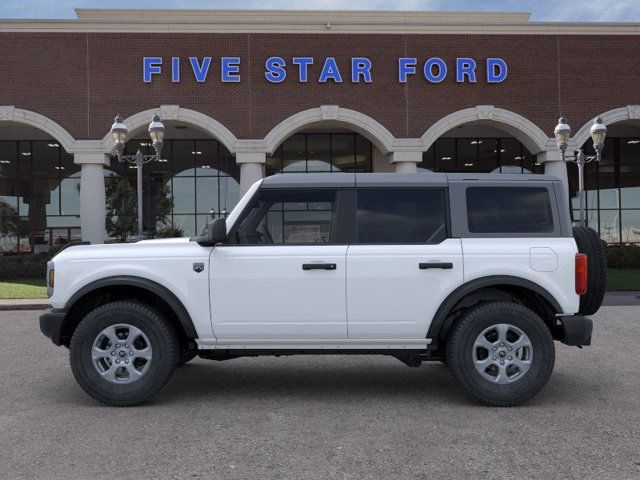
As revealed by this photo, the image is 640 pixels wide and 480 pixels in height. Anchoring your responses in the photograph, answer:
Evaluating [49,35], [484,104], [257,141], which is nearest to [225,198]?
[257,141]

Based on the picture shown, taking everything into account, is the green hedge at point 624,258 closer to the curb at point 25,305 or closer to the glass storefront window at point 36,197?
the curb at point 25,305

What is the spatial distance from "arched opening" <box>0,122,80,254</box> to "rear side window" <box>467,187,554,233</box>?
27269mm

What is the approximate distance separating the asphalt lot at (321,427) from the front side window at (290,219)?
152cm

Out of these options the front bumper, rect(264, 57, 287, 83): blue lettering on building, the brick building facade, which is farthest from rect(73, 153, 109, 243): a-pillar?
the front bumper

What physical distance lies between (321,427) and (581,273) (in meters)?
2.69

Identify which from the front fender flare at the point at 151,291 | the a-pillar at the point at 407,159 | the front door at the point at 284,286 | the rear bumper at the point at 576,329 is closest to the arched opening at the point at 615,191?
the a-pillar at the point at 407,159

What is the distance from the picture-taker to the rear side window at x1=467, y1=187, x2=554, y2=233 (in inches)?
220

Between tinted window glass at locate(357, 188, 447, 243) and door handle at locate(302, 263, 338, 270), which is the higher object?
tinted window glass at locate(357, 188, 447, 243)

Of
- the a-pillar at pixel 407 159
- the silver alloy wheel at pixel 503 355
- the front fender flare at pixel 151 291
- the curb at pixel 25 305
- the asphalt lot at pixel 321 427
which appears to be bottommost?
the asphalt lot at pixel 321 427

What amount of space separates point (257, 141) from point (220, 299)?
17630 millimetres

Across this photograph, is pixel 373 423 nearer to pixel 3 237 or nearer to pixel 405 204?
pixel 405 204

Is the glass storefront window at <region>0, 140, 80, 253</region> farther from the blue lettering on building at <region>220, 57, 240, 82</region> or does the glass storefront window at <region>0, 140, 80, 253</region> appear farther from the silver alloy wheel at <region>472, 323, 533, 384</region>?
the silver alloy wheel at <region>472, 323, 533, 384</region>

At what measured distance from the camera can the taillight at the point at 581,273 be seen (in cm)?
538

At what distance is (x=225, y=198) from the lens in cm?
2931
